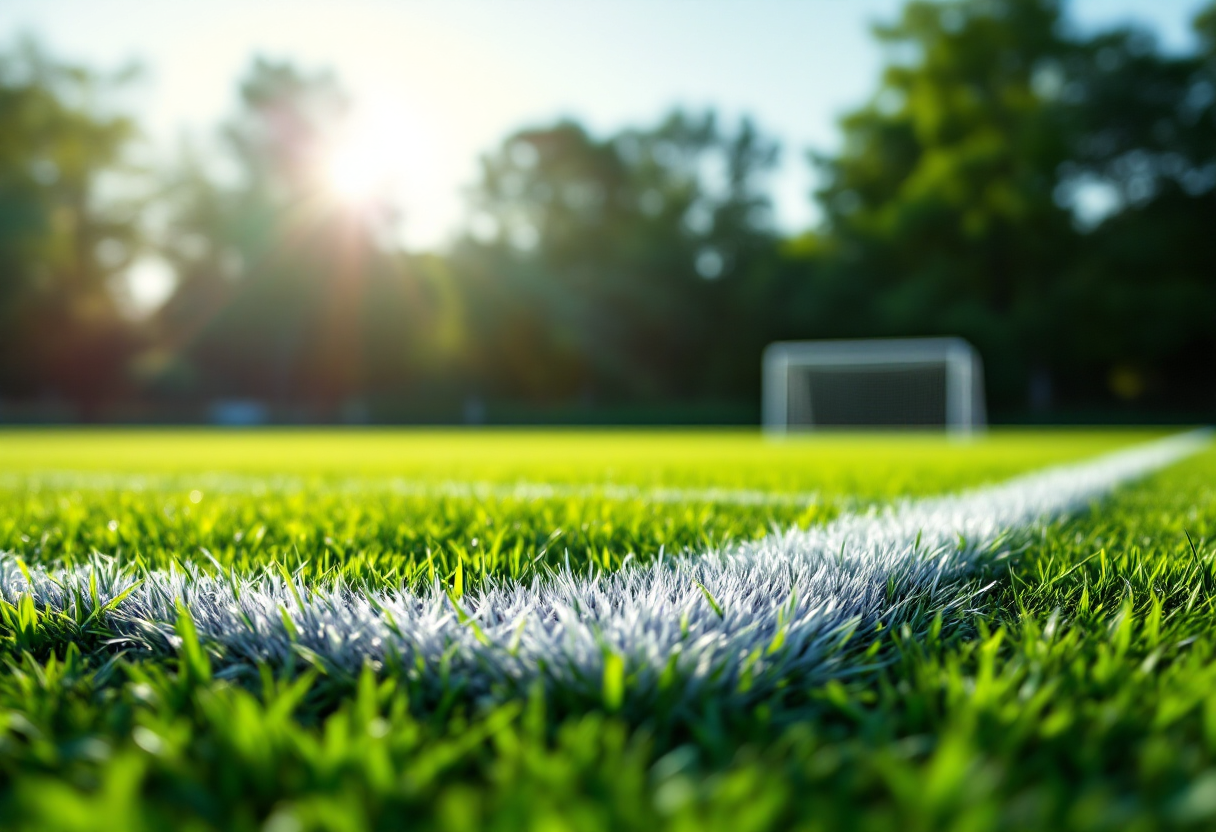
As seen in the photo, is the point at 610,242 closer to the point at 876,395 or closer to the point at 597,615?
the point at 876,395

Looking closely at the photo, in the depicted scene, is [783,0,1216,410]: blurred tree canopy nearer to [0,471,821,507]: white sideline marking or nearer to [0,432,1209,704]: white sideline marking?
[0,471,821,507]: white sideline marking

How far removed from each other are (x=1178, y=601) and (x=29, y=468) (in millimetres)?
6951

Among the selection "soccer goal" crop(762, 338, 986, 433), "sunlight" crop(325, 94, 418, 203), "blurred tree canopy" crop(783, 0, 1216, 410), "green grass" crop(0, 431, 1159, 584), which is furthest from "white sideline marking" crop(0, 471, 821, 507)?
"sunlight" crop(325, 94, 418, 203)

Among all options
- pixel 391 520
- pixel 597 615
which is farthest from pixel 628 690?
pixel 391 520

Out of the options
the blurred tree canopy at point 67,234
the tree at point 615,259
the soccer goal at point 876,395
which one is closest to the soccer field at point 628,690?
the soccer goal at point 876,395

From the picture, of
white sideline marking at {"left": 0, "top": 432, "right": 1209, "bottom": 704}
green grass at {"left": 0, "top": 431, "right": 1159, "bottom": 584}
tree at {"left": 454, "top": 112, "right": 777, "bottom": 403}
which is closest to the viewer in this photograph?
white sideline marking at {"left": 0, "top": 432, "right": 1209, "bottom": 704}

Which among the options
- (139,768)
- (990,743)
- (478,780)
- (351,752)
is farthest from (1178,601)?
(139,768)

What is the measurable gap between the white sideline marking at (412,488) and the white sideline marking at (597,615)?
4.84 feet

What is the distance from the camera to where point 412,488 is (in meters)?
3.98

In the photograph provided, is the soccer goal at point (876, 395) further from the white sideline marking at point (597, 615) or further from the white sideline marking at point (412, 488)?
the white sideline marking at point (597, 615)

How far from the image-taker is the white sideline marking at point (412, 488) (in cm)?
329

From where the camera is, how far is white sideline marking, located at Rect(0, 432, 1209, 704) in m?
0.98

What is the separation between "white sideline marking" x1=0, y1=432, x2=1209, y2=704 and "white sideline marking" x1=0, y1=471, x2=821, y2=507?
58.1 inches

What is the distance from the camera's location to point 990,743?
81cm
